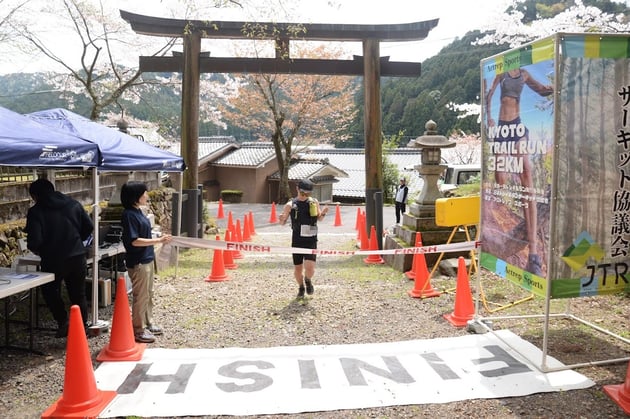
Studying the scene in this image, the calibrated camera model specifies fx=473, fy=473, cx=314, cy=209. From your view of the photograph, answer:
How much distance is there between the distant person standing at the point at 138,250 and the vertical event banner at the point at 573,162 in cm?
368

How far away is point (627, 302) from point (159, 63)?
34.3ft

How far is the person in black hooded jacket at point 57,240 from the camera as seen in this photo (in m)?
4.78

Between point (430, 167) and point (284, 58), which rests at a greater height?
point (284, 58)

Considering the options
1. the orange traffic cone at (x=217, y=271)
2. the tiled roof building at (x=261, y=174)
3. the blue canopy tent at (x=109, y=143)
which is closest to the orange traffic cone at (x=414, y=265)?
the orange traffic cone at (x=217, y=271)

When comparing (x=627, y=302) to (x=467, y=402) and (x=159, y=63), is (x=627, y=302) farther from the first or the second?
(x=159, y=63)

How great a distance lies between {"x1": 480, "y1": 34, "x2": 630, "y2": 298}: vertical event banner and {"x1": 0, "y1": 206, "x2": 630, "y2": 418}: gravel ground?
0.93m

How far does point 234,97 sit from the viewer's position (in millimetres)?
30281

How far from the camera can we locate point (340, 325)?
18.0ft

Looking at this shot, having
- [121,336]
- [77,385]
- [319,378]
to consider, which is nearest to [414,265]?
[319,378]

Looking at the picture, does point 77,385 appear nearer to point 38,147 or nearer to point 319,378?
point 319,378

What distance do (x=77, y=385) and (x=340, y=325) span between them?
2.89m

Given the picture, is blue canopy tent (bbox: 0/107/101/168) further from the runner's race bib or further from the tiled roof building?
the tiled roof building

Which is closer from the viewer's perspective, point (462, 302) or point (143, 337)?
point (143, 337)

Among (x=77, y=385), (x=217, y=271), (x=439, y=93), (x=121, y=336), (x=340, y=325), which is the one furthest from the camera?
(x=439, y=93)
